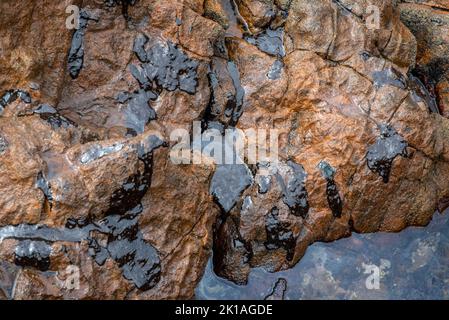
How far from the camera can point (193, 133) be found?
191 inches

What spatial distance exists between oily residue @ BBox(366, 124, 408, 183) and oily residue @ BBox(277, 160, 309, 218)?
682mm

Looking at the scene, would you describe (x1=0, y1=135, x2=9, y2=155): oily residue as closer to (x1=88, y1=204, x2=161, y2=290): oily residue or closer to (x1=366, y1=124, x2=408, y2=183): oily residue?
(x1=88, y1=204, x2=161, y2=290): oily residue

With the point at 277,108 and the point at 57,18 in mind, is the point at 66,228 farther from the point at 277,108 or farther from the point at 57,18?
the point at 277,108

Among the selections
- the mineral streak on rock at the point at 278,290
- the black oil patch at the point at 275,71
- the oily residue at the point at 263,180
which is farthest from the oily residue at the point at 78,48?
the mineral streak on rock at the point at 278,290

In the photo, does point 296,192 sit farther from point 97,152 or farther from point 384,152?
point 97,152

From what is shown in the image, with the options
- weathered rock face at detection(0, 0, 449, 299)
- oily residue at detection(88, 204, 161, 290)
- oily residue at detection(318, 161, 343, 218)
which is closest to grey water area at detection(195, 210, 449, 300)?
weathered rock face at detection(0, 0, 449, 299)

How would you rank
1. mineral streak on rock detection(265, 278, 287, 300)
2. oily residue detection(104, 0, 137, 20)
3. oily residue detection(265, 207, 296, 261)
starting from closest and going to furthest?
mineral streak on rock detection(265, 278, 287, 300) → oily residue detection(265, 207, 296, 261) → oily residue detection(104, 0, 137, 20)

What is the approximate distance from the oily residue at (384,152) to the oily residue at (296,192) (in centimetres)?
68

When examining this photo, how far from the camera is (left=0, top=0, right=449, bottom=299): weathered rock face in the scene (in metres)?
3.88

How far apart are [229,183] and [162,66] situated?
1.26 m

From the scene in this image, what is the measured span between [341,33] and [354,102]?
75 cm

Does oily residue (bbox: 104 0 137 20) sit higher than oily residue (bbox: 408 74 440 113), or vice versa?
oily residue (bbox: 104 0 137 20)

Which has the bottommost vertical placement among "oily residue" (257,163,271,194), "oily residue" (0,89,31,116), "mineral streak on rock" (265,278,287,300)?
"mineral streak on rock" (265,278,287,300)

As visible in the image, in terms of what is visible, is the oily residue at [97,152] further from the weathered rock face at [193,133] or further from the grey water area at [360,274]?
the grey water area at [360,274]
